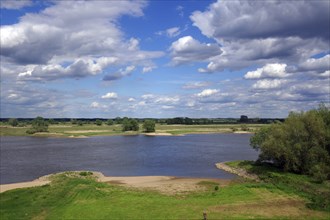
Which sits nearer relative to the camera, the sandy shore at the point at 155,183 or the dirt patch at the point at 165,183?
the dirt patch at the point at 165,183

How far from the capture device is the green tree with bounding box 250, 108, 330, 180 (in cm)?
4956

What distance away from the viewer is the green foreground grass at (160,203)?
30.1 metres

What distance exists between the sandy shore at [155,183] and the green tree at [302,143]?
886cm

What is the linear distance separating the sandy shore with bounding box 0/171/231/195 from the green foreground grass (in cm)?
424

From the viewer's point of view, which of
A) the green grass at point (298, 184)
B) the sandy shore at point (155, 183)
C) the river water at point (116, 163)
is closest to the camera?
the green grass at point (298, 184)

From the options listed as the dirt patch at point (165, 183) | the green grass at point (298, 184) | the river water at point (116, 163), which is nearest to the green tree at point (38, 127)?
the river water at point (116, 163)

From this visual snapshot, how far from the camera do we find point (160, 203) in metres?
34.1

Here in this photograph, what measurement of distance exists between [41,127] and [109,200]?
14465cm

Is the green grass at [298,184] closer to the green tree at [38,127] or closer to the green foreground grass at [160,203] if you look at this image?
the green foreground grass at [160,203]

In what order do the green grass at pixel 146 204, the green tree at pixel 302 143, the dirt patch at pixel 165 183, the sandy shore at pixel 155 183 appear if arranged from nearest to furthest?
the green grass at pixel 146 204 → the dirt patch at pixel 165 183 → the sandy shore at pixel 155 183 → the green tree at pixel 302 143

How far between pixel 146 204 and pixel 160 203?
1355mm

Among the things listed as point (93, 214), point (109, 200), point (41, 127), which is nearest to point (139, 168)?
point (109, 200)

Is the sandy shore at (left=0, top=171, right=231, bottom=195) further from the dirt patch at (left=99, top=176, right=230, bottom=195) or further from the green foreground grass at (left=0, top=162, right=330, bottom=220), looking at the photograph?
the green foreground grass at (left=0, top=162, right=330, bottom=220)

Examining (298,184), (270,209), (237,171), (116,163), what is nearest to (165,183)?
(237,171)
